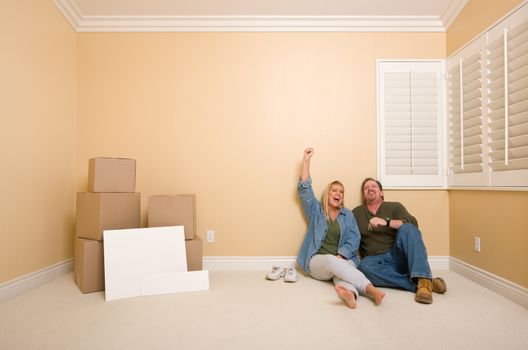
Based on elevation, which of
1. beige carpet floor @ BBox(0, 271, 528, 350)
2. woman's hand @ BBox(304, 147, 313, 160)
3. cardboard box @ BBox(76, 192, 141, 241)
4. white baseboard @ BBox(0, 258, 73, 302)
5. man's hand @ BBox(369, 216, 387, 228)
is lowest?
beige carpet floor @ BBox(0, 271, 528, 350)

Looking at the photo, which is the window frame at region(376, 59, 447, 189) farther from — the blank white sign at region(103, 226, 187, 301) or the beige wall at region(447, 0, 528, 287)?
the blank white sign at region(103, 226, 187, 301)

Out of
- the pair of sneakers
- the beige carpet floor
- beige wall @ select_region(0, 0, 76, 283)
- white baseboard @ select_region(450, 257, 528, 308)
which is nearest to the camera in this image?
the beige carpet floor

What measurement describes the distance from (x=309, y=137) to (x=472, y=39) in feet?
5.16

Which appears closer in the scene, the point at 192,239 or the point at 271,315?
the point at 271,315

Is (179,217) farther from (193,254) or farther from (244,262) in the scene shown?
(244,262)

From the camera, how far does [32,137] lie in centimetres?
259

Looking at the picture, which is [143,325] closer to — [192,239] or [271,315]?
[271,315]

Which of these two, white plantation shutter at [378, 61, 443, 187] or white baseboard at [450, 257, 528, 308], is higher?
white plantation shutter at [378, 61, 443, 187]

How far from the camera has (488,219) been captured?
2.60m

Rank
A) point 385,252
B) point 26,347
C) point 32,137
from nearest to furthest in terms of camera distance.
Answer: point 26,347
point 32,137
point 385,252

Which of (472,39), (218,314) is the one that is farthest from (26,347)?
(472,39)

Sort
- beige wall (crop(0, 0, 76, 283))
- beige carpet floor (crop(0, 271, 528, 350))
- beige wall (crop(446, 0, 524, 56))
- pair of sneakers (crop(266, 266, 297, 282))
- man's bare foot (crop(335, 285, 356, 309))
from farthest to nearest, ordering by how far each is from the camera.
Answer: pair of sneakers (crop(266, 266, 297, 282)) → beige wall (crop(446, 0, 524, 56)) → beige wall (crop(0, 0, 76, 283)) → man's bare foot (crop(335, 285, 356, 309)) → beige carpet floor (crop(0, 271, 528, 350))

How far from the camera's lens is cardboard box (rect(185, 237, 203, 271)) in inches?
109

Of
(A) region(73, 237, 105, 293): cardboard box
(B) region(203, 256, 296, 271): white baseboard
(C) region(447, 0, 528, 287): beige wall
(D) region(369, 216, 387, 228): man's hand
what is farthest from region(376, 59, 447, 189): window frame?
(A) region(73, 237, 105, 293): cardboard box
